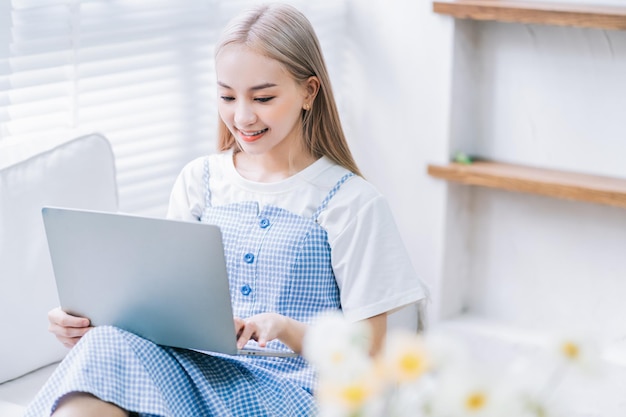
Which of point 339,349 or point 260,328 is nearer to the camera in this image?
point 339,349

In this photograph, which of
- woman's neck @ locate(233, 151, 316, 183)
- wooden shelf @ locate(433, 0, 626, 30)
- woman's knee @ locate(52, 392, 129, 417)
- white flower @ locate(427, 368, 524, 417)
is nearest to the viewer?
white flower @ locate(427, 368, 524, 417)

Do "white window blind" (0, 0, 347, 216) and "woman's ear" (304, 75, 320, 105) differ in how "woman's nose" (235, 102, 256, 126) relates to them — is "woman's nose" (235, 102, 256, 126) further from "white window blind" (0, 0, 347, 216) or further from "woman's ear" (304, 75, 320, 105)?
"white window blind" (0, 0, 347, 216)

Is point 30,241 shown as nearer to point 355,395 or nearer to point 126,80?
point 126,80

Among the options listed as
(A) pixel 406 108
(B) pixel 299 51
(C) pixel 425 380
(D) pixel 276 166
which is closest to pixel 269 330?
(D) pixel 276 166

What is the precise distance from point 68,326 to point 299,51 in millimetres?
630

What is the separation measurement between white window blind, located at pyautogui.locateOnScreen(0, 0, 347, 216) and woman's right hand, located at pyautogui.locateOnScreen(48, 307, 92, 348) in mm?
492

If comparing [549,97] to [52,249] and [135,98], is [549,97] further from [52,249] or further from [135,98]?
[52,249]

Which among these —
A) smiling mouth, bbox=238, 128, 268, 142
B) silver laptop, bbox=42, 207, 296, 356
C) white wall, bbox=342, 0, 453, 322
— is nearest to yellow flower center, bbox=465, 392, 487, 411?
silver laptop, bbox=42, 207, 296, 356

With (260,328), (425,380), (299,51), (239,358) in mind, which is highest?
(299,51)

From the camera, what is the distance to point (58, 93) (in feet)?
7.05

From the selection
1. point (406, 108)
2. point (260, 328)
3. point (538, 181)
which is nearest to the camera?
point (260, 328)

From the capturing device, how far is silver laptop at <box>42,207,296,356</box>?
4.52 ft

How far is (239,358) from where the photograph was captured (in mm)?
1664

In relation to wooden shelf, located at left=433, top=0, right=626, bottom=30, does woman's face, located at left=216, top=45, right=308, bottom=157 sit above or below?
below
